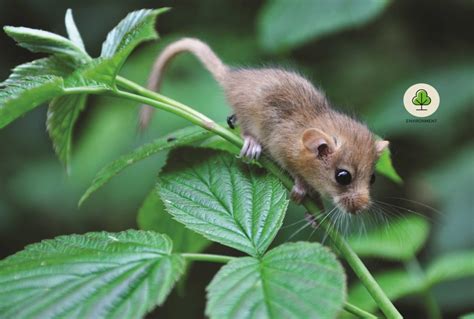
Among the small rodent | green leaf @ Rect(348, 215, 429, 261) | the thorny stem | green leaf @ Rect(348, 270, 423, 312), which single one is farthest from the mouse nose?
green leaf @ Rect(348, 215, 429, 261)

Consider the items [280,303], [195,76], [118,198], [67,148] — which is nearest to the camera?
[280,303]

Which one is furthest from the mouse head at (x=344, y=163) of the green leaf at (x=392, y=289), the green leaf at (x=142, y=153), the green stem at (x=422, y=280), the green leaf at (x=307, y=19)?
the green leaf at (x=307, y=19)

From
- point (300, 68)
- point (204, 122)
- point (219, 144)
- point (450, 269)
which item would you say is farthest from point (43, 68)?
point (300, 68)

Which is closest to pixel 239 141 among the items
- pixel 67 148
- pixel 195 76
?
pixel 67 148

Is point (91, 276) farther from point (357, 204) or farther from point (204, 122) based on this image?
point (357, 204)

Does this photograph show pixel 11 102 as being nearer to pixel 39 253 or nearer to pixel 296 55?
pixel 39 253

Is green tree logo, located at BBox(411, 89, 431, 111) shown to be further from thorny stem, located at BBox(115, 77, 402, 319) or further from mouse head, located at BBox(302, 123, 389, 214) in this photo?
thorny stem, located at BBox(115, 77, 402, 319)

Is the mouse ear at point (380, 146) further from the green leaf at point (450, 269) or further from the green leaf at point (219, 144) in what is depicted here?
the green leaf at point (450, 269)
